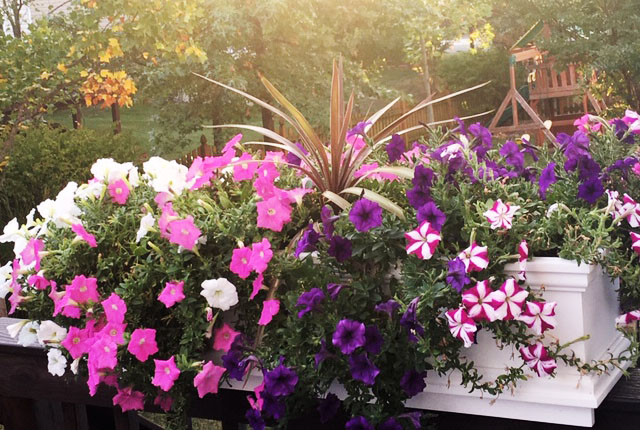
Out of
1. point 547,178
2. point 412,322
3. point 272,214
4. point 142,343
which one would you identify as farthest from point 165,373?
point 547,178

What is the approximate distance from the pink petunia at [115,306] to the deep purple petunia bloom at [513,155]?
621mm

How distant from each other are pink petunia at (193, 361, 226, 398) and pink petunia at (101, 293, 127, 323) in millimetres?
144

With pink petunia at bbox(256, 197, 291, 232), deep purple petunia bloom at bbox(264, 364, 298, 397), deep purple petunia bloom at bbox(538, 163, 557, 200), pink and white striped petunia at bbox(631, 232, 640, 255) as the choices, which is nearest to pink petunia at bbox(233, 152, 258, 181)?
pink petunia at bbox(256, 197, 291, 232)

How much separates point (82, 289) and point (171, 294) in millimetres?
161

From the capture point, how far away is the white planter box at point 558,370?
0.98 m

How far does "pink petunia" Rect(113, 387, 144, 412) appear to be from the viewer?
122 centimetres

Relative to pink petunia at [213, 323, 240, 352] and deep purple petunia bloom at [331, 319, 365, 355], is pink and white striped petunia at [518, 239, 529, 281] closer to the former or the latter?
deep purple petunia bloom at [331, 319, 365, 355]

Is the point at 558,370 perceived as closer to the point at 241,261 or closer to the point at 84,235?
the point at 241,261

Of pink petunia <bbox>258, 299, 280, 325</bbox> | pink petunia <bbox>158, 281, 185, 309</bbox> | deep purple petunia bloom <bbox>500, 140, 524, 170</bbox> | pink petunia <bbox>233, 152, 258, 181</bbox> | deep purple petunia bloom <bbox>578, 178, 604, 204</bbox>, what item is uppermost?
pink petunia <bbox>233, 152, 258, 181</bbox>

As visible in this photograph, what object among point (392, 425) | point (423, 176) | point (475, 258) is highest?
point (423, 176)

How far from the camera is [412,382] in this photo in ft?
3.37

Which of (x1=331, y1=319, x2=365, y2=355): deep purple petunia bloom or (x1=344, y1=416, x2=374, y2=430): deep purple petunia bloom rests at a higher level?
(x1=331, y1=319, x2=365, y2=355): deep purple petunia bloom

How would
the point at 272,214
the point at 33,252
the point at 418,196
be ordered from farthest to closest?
the point at 33,252 < the point at 272,214 < the point at 418,196

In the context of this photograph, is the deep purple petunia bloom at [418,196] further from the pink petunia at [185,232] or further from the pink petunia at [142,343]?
the pink petunia at [142,343]
